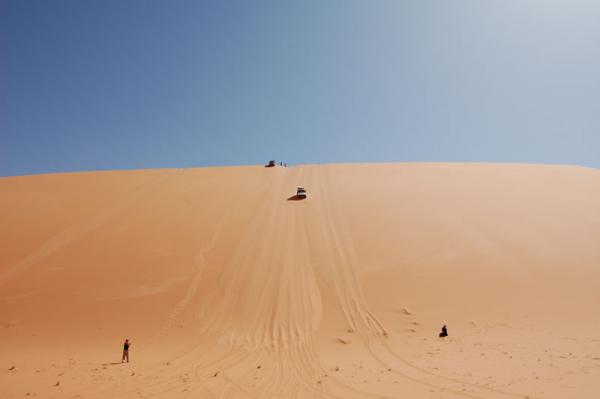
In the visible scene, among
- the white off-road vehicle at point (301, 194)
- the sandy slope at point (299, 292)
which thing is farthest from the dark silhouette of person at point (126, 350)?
the white off-road vehicle at point (301, 194)

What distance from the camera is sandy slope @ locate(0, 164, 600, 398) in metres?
9.28

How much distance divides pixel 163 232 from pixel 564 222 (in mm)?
20525

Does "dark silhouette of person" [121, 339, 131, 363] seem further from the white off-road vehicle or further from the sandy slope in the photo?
the white off-road vehicle

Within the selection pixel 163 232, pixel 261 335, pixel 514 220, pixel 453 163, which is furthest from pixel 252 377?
pixel 453 163

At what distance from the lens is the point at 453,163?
36.5m

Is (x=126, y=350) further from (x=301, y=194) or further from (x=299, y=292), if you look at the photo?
(x=301, y=194)

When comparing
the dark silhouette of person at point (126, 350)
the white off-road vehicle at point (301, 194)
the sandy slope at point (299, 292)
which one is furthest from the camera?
the white off-road vehicle at point (301, 194)

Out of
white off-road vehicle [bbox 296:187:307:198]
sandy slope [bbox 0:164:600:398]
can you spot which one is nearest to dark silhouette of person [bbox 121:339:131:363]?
sandy slope [bbox 0:164:600:398]

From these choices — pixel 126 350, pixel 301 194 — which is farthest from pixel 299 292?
pixel 301 194

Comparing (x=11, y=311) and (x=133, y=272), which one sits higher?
(x=133, y=272)

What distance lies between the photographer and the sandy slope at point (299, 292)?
30.5ft

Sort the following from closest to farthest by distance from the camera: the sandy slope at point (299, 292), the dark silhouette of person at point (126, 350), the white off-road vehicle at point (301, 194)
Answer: the sandy slope at point (299, 292) → the dark silhouette of person at point (126, 350) → the white off-road vehicle at point (301, 194)

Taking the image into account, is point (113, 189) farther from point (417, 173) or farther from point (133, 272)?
point (417, 173)

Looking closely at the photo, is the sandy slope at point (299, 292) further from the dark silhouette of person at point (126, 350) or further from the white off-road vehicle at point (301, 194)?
the white off-road vehicle at point (301, 194)
